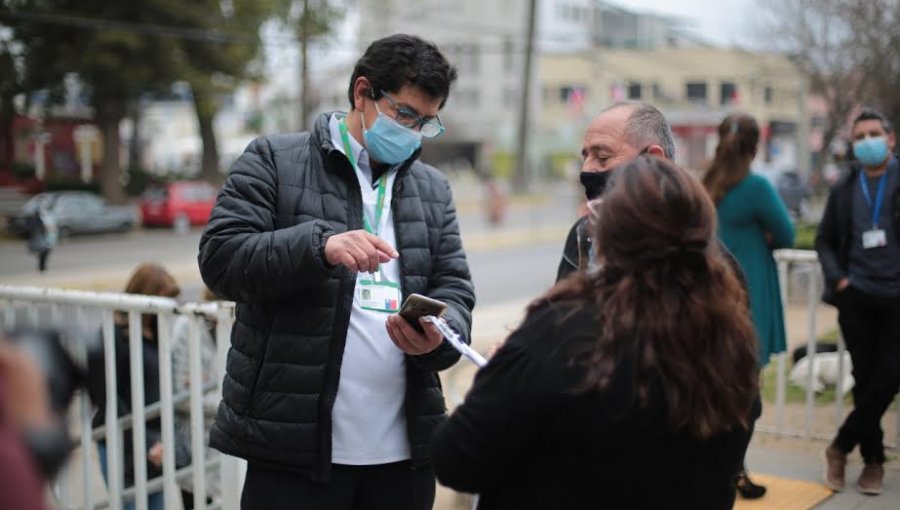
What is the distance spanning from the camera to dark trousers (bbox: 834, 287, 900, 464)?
4.98 meters

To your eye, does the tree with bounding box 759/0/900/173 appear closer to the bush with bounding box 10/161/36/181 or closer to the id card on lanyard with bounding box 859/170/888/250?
the id card on lanyard with bounding box 859/170/888/250

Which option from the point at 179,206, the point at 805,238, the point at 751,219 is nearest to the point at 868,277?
the point at 751,219

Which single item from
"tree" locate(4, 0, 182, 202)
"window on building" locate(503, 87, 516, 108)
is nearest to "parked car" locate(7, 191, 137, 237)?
"tree" locate(4, 0, 182, 202)

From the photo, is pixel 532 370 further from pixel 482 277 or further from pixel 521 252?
pixel 521 252

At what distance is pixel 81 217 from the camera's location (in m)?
30.5

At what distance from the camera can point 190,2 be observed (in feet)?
112

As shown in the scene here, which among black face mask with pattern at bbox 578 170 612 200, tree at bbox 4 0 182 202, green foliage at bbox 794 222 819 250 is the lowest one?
green foliage at bbox 794 222 819 250

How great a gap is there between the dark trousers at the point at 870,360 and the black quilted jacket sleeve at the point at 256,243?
3403 mm

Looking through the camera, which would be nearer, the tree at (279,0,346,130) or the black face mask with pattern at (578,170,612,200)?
the black face mask with pattern at (578,170,612,200)

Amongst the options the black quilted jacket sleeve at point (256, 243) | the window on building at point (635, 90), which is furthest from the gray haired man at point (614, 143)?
the window on building at point (635, 90)

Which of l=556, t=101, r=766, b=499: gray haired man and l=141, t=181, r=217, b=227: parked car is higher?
l=556, t=101, r=766, b=499: gray haired man

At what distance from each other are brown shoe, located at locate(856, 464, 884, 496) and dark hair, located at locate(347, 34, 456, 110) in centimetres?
359

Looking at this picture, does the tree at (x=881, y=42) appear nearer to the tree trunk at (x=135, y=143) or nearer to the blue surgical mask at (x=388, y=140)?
the blue surgical mask at (x=388, y=140)

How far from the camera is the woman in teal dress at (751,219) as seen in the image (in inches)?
201
